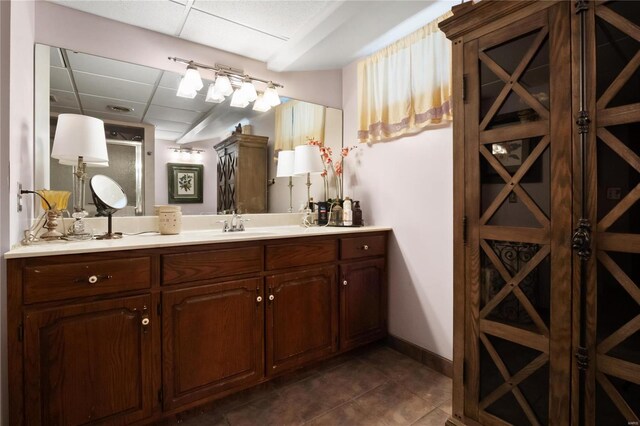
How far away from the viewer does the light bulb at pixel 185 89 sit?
6.85 ft

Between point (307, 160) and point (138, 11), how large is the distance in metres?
1.47

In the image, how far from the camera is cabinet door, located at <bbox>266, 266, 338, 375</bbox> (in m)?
1.81

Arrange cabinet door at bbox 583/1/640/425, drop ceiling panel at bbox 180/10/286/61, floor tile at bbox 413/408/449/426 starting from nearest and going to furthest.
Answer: cabinet door at bbox 583/1/640/425 → floor tile at bbox 413/408/449/426 → drop ceiling panel at bbox 180/10/286/61

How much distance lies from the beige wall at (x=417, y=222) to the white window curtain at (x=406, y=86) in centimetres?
11

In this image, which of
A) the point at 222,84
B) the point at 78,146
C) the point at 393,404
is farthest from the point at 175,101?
the point at 393,404

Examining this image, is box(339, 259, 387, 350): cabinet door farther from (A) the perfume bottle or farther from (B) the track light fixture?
(B) the track light fixture

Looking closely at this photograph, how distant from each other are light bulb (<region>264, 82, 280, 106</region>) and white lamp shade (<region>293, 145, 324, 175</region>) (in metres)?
0.41

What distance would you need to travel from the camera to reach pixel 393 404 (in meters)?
1.72

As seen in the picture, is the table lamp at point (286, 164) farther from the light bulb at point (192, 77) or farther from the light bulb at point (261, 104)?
the light bulb at point (192, 77)

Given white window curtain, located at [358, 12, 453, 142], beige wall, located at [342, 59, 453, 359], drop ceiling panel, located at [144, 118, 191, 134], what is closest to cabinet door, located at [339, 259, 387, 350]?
beige wall, located at [342, 59, 453, 359]

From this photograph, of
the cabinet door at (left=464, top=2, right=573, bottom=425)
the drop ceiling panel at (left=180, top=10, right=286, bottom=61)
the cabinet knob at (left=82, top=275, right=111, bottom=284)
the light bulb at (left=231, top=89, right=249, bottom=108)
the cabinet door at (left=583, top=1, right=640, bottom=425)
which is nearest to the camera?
the cabinet door at (left=583, top=1, right=640, bottom=425)

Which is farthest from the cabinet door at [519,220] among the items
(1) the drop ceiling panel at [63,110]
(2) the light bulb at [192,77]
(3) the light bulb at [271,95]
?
(1) the drop ceiling panel at [63,110]

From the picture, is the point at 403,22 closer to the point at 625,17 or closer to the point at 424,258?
the point at 625,17

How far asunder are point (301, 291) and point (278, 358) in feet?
1.37
